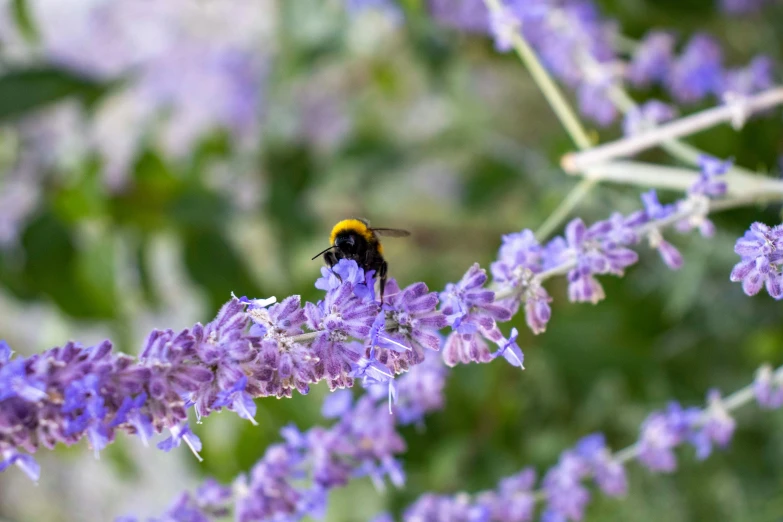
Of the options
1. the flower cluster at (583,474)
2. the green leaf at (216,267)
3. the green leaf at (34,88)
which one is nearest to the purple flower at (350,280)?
the flower cluster at (583,474)

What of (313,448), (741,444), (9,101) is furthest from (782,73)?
(9,101)

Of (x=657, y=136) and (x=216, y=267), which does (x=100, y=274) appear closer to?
(x=216, y=267)

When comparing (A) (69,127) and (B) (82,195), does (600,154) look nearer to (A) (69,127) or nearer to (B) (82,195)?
(B) (82,195)

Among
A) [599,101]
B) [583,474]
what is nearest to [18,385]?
[583,474]

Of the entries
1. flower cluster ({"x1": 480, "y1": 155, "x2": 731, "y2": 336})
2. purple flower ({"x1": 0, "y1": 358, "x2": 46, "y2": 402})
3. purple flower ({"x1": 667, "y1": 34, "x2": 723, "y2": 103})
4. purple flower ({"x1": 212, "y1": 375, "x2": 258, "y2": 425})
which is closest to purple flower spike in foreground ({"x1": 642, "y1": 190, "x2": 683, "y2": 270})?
flower cluster ({"x1": 480, "y1": 155, "x2": 731, "y2": 336})

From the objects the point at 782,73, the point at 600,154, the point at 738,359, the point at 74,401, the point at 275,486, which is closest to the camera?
the point at 74,401
